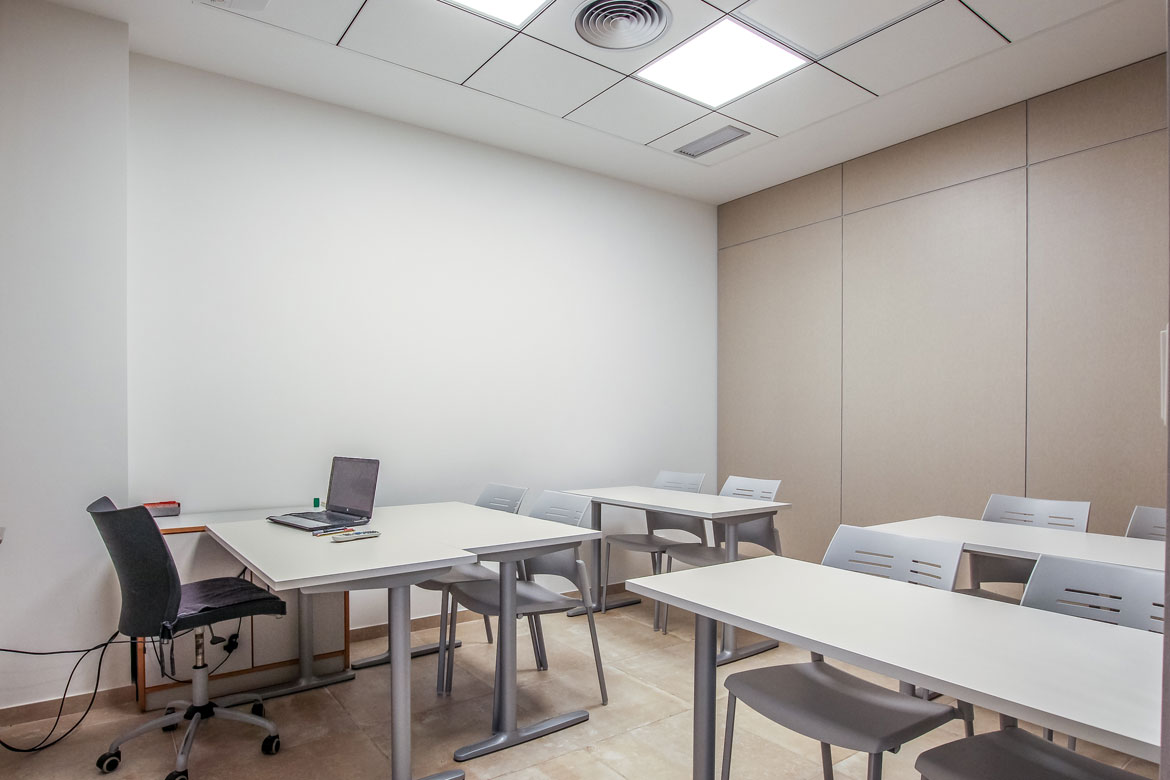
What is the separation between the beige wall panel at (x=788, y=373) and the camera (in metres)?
5.05

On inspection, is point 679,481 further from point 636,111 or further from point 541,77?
point 541,77

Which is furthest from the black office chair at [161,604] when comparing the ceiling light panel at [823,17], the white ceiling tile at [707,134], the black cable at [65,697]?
the white ceiling tile at [707,134]

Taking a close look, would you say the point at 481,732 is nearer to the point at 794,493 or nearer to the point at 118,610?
the point at 118,610

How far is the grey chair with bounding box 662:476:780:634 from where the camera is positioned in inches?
160

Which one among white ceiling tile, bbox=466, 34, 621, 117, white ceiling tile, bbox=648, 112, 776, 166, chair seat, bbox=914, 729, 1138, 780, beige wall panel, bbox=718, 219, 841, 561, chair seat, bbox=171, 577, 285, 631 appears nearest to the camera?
chair seat, bbox=914, 729, 1138, 780

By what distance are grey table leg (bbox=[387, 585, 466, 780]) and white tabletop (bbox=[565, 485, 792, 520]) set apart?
60.9 inches

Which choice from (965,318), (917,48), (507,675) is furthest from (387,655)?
(917,48)

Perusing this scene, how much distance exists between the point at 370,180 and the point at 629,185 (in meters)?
2.20

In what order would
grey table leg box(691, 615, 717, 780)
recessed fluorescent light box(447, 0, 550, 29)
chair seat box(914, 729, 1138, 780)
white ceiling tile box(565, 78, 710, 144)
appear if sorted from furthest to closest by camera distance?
white ceiling tile box(565, 78, 710, 144)
recessed fluorescent light box(447, 0, 550, 29)
grey table leg box(691, 615, 717, 780)
chair seat box(914, 729, 1138, 780)

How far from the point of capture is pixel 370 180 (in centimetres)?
414

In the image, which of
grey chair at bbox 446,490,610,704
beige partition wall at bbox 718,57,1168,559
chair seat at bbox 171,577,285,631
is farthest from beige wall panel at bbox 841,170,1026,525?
chair seat at bbox 171,577,285,631

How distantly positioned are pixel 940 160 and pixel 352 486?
428 centimetres

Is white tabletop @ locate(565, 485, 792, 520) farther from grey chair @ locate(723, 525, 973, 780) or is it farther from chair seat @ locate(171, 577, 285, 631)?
chair seat @ locate(171, 577, 285, 631)

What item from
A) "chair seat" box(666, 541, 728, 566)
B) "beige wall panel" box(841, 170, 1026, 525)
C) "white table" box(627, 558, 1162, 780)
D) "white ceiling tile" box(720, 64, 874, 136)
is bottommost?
"chair seat" box(666, 541, 728, 566)
